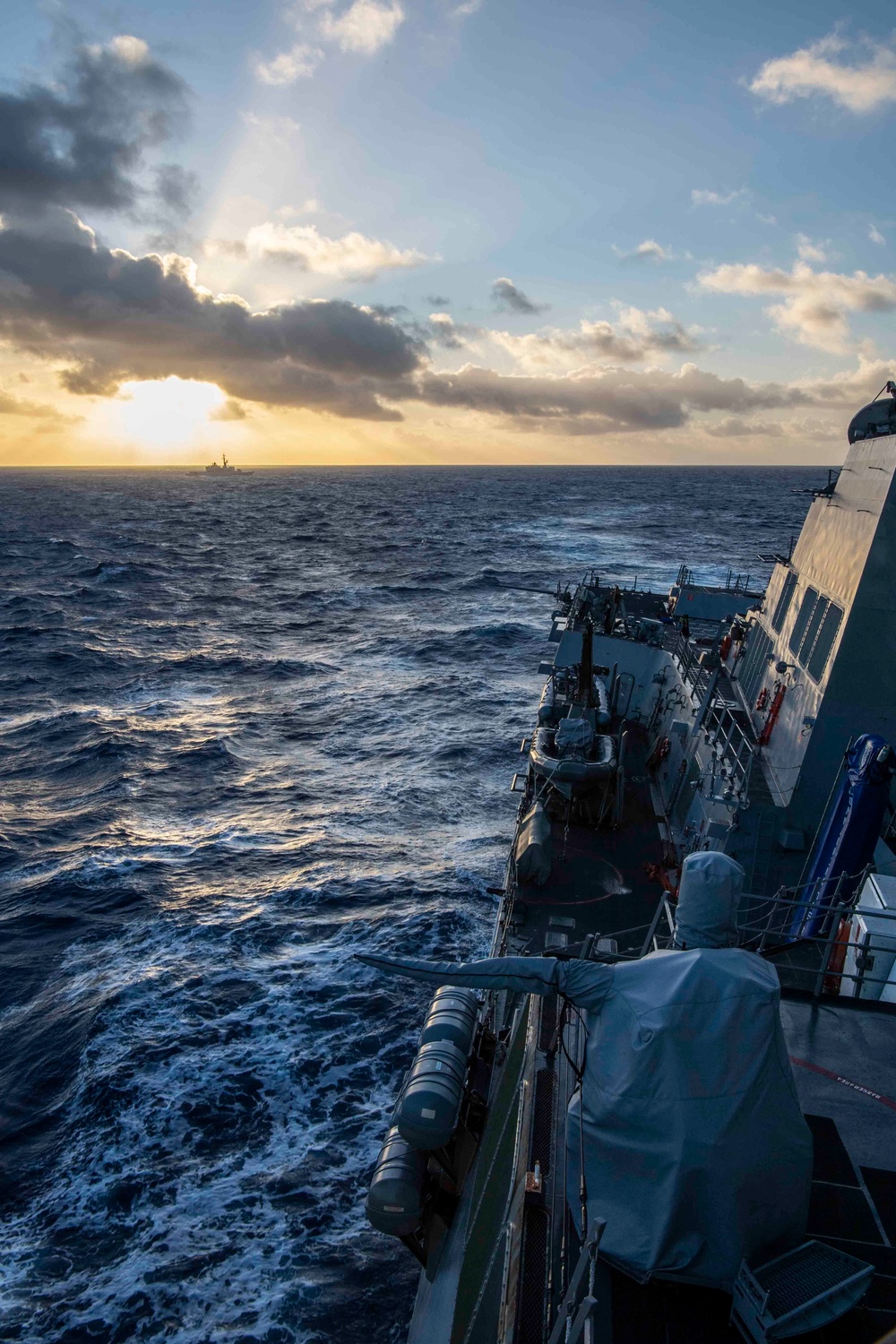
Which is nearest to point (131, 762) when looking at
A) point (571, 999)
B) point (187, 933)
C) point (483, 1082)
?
point (187, 933)

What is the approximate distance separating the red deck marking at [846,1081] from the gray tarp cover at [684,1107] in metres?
2.98

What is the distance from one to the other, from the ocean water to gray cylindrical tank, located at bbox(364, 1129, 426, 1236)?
10.8 feet

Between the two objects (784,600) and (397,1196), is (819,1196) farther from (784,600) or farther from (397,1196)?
(784,600)

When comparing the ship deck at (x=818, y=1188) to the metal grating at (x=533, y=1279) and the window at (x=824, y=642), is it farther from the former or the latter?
the window at (x=824, y=642)

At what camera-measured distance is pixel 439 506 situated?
182 m

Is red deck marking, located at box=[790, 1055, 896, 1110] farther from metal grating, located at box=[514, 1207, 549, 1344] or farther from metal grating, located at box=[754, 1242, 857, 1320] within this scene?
metal grating, located at box=[514, 1207, 549, 1344]

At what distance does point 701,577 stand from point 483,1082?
6506 centimetres

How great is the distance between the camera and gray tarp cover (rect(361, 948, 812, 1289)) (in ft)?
17.8

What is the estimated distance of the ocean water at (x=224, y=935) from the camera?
12664 mm

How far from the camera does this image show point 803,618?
59.0 ft

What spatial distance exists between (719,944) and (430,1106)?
5.64m

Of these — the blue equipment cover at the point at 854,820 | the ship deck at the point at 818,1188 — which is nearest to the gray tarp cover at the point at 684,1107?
the ship deck at the point at 818,1188

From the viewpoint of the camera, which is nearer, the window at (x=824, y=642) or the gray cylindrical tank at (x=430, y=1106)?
the gray cylindrical tank at (x=430, y=1106)

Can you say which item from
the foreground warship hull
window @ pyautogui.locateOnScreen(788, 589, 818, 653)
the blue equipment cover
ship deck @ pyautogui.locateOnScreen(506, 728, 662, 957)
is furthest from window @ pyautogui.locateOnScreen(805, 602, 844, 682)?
ship deck @ pyautogui.locateOnScreen(506, 728, 662, 957)
